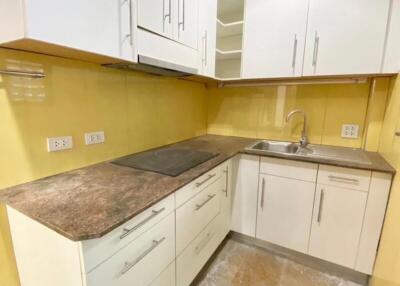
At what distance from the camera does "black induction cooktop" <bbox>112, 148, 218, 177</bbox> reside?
1201 mm

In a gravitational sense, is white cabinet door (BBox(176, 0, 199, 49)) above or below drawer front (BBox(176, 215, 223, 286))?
above

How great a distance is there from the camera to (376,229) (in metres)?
1.36

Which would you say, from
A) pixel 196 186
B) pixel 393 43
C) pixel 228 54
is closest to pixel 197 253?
pixel 196 186

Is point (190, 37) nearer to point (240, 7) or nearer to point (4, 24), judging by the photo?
point (240, 7)

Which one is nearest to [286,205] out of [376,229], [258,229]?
[258,229]

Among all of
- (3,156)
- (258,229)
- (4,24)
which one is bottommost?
(258,229)

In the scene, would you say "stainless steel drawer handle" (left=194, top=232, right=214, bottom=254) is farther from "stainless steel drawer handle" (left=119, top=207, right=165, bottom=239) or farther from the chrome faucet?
the chrome faucet

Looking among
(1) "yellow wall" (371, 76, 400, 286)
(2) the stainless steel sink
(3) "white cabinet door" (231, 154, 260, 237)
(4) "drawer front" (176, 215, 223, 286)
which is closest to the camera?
(1) "yellow wall" (371, 76, 400, 286)

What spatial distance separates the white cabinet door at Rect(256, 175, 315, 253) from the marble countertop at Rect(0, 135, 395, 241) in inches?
15.6

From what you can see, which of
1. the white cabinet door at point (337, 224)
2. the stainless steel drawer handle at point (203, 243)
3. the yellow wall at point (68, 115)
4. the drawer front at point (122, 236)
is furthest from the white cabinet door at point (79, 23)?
the white cabinet door at point (337, 224)

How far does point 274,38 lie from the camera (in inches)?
66.1

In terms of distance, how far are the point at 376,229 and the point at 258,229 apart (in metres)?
0.77

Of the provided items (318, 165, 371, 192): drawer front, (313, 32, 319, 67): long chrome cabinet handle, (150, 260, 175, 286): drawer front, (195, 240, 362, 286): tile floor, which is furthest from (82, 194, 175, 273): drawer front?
(313, 32, 319, 67): long chrome cabinet handle

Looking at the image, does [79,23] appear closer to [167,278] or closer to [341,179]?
[167,278]
